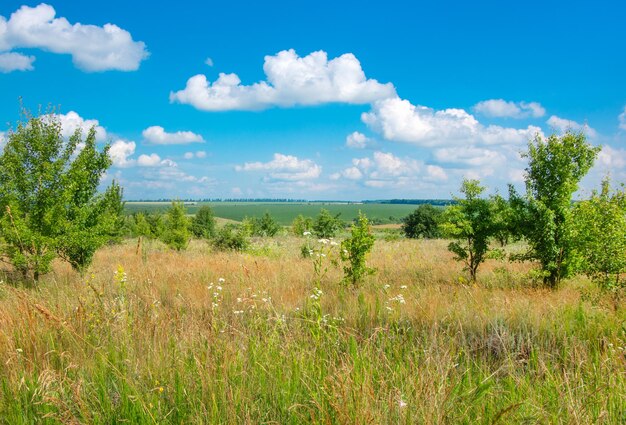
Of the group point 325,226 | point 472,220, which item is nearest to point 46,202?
point 472,220

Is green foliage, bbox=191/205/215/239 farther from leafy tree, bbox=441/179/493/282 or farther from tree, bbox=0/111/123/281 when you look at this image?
leafy tree, bbox=441/179/493/282

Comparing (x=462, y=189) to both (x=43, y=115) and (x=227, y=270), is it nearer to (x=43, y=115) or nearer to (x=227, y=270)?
(x=227, y=270)

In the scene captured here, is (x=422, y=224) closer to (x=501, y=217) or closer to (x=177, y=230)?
(x=177, y=230)

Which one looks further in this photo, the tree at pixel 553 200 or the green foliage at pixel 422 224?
the green foliage at pixel 422 224

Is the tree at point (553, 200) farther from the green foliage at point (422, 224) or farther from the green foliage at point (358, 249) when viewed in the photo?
the green foliage at point (422, 224)

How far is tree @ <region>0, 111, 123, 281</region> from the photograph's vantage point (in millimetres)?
9375

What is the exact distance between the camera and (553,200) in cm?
968

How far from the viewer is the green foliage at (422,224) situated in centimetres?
4556

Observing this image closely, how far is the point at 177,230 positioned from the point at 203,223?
17.9m

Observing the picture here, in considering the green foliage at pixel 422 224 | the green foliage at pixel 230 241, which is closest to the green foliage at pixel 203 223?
the green foliage at pixel 230 241

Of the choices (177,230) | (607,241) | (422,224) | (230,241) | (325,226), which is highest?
(607,241)

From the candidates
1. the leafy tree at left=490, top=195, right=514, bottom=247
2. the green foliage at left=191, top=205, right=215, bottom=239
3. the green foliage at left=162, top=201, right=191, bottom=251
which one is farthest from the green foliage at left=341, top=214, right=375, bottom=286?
the green foliage at left=191, top=205, right=215, bottom=239

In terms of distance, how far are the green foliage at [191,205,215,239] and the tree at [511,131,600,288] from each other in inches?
1321

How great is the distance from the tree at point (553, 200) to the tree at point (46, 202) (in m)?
11.3
